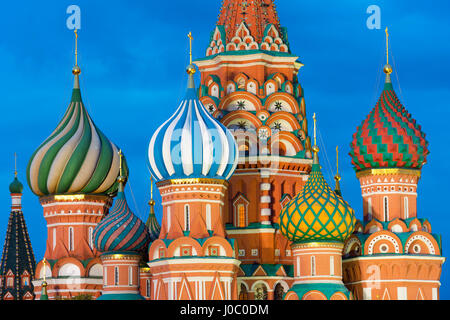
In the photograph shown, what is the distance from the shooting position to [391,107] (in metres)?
47.2

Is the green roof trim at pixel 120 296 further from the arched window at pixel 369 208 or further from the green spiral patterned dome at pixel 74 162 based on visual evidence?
the arched window at pixel 369 208

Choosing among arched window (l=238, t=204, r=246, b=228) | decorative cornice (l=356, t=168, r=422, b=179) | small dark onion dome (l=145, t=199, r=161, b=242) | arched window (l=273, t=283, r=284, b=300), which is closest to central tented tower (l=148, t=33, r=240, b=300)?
arched window (l=273, t=283, r=284, b=300)

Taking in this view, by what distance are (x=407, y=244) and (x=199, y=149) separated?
7.28m

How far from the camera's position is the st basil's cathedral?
4434 cm

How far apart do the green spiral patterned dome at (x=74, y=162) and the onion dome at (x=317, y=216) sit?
734cm

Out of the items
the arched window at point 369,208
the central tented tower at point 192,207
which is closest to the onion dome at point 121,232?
the central tented tower at point 192,207

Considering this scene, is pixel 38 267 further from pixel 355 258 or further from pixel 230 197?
pixel 355 258

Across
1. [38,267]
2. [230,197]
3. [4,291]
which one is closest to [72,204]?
[38,267]

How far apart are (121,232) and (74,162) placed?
12.7ft

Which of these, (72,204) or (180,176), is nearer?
(180,176)

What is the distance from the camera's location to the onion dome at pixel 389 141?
153 ft

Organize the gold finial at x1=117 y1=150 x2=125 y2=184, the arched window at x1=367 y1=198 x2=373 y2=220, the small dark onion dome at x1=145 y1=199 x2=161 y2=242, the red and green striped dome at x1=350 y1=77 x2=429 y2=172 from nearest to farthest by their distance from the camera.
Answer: the red and green striped dome at x1=350 y1=77 x2=429 y2=172 < the arched window at x1=367 y1=198 x2=373 y2=220 < the small dark onion dome at x1=145 y1=199 x2=161 y2=242 < the gold finial at x1=117 y1=150 x2=125 y2=184

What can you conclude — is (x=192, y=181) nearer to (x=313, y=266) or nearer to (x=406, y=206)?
(x=313, y=266)

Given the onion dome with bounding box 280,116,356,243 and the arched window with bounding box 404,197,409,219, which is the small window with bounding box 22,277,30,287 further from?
the arched window with bounding box 404,197,409,219
